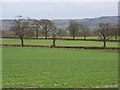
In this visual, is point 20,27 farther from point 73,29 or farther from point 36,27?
point 73,29

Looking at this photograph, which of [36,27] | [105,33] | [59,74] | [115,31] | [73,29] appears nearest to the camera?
[59,74]

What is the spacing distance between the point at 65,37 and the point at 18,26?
1858cm

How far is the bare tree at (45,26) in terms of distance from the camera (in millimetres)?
111875

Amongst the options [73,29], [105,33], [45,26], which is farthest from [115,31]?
[45,26]

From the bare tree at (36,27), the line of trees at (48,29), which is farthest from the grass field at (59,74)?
the bare tree at (36,27)

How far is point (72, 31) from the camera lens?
118 m

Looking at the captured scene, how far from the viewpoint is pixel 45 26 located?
4486 inches

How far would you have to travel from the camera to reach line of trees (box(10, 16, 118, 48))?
323ft

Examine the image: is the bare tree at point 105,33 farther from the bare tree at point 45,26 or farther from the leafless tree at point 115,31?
the bare tree at point 45,26

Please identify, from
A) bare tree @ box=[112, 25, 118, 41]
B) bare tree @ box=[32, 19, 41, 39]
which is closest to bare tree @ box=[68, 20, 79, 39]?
bare tree @ box=[32, 19, 41, 39]

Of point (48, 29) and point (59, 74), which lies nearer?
point (59, 74)

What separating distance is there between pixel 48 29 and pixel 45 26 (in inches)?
58.5

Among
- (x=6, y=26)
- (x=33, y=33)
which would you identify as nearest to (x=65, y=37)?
(x=33, y=33)

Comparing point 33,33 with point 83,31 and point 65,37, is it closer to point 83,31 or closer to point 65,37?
point 65,37
